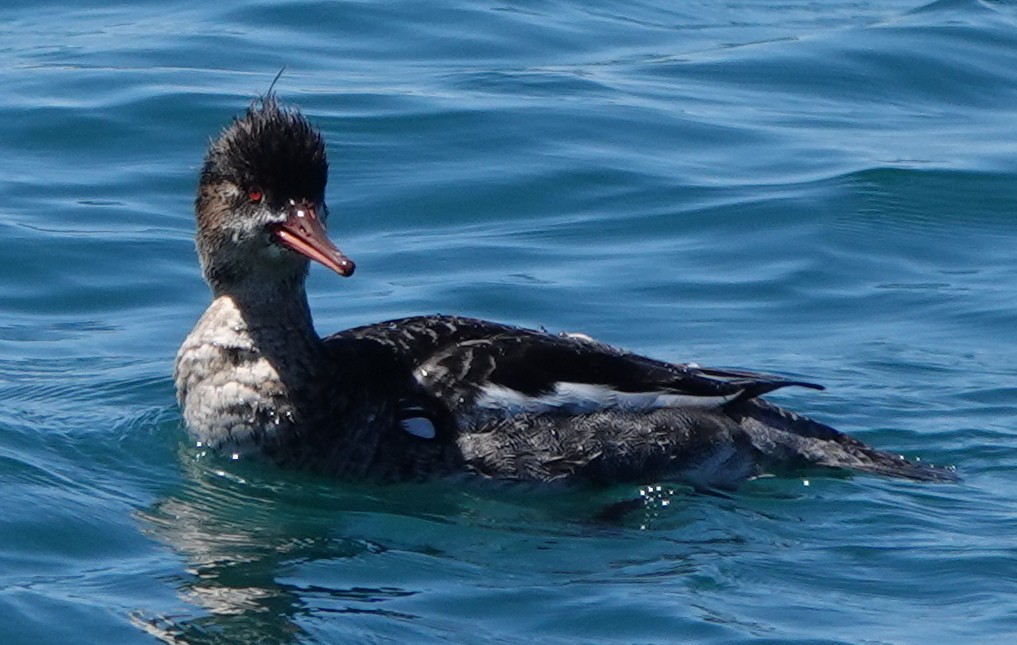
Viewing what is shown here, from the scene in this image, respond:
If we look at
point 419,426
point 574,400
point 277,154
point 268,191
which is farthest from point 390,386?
point 277,154

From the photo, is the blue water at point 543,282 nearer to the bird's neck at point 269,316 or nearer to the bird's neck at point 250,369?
the bird's neck at point 250,369

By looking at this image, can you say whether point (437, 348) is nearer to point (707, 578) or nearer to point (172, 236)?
point (707, 578)

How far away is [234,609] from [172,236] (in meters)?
5.45

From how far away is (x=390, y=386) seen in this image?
29.2 ft

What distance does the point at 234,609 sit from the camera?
24.8 feet

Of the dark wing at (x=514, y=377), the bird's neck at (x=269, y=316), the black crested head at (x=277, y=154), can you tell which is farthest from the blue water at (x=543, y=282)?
the black crested head at (x=277, y=154)

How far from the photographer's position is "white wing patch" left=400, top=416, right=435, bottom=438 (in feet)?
28.9

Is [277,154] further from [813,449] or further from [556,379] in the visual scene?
[813,449]

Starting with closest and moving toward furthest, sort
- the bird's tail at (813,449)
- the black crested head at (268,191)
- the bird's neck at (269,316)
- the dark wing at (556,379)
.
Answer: the black crested head at (268,191) < the dark wing at (556,379) < the bird's neck at (269,316) < the bird's tail at (813,449)

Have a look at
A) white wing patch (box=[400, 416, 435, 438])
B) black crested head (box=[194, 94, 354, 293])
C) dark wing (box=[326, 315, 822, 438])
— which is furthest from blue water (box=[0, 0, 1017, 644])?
black crested head (box=[194, 94, 354, 293])

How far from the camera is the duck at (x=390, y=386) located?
28.9ft

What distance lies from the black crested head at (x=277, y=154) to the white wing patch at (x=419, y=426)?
1.04m

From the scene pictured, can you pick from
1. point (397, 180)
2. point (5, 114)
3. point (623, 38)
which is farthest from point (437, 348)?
point (623, 38)

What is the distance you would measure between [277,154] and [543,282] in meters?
3.59
